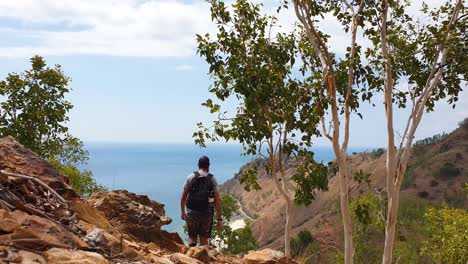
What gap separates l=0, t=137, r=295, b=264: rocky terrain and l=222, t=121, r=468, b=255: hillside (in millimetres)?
78212

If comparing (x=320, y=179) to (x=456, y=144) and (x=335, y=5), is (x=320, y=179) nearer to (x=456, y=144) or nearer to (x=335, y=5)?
(x=335, y=5)

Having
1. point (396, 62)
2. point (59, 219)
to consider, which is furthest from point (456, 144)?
point (59, 219)

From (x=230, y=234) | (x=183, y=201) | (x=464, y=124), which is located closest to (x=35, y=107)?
(x=183, y=201)

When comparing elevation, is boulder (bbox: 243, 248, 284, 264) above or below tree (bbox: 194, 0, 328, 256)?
below

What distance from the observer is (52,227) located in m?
6.62

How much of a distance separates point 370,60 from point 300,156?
3615 mm

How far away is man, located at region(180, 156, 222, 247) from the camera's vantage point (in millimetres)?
10977

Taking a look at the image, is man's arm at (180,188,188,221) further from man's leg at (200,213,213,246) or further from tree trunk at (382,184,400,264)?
tree trunk at (382,184,400,264)

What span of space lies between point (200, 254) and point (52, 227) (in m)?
3.72

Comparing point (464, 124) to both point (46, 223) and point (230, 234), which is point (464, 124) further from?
point (46, 223)

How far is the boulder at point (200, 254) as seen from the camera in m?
9.63

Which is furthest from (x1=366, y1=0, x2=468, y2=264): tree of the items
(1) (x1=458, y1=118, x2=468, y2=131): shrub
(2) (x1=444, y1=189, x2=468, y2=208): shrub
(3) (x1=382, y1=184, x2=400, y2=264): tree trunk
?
(1) (x1=458, y1=118, x2=468, y2=131): shrub

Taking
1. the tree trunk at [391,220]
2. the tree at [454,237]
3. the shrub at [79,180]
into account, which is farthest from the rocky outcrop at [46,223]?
the tree at [454,237]

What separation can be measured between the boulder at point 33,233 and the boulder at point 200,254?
10.6 feet
